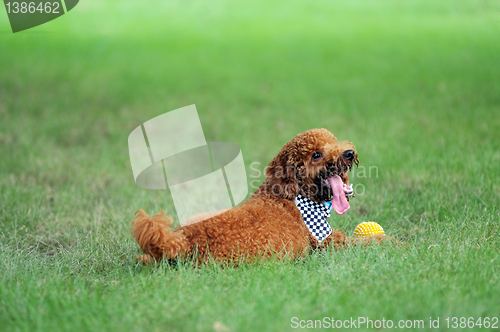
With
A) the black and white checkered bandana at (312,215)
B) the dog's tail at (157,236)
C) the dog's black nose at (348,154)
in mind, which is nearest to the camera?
the dog's tail at (157,236)

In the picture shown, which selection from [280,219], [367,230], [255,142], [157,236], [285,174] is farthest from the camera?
[255,142]

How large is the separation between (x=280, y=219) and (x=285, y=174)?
1.05 ft

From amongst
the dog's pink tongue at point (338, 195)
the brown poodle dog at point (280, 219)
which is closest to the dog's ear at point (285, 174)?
the brown poodle dog at point (280, 219)

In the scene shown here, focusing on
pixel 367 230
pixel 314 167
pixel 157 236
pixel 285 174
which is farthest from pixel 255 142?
pixel 157 236

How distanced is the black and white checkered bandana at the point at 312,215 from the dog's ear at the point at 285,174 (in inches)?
3.2

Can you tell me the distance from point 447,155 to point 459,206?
1170mm

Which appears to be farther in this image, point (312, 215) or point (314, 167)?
point (312, 215)

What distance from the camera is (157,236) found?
109 inches

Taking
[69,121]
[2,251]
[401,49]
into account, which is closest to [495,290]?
[2,251]

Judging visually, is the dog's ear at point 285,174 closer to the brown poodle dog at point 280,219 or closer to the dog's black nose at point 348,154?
Answer: the brown poodle dog at point 280,219

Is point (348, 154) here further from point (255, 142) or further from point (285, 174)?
point (255, 142)

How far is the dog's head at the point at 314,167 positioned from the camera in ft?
10.2

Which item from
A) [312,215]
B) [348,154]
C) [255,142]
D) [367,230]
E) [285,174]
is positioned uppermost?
[348,154]

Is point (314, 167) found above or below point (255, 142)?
above
